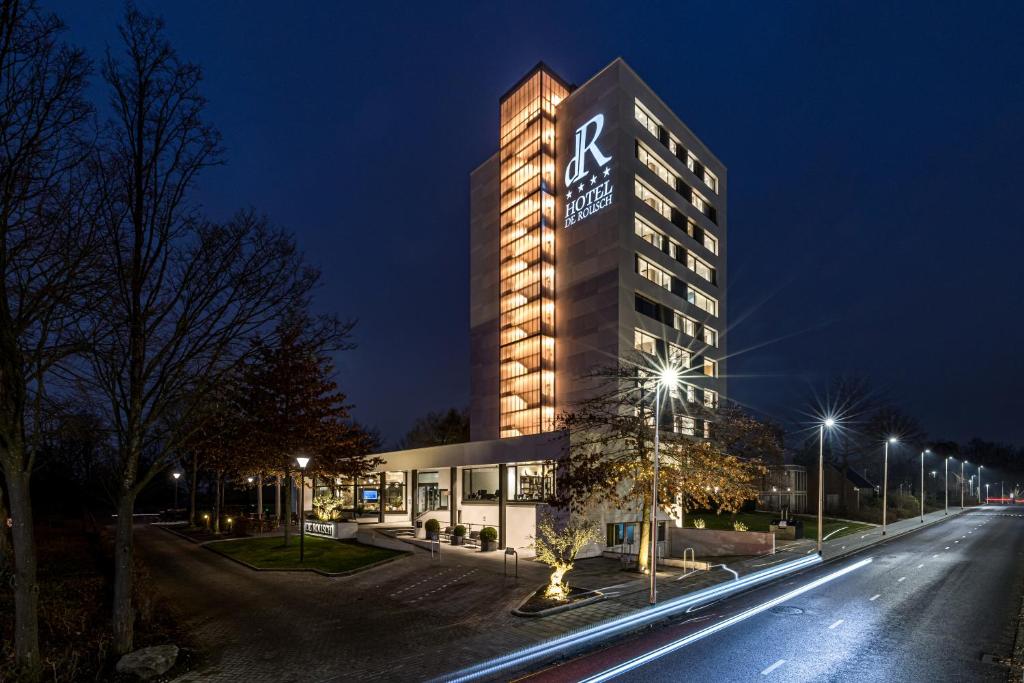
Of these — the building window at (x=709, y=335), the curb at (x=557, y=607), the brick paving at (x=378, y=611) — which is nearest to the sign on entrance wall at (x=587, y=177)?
the building window at (x=709, y=335)

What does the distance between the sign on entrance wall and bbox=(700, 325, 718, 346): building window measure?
18.6 m

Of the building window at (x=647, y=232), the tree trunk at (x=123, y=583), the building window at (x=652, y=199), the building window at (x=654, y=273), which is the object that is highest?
the building window at (x=652, y=199)

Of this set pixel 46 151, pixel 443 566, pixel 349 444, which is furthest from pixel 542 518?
pixel 46 151

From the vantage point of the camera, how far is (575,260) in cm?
5503

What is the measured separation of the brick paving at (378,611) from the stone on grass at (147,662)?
0.58 meters

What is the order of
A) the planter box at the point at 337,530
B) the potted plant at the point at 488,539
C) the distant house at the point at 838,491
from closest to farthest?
the potted plant at the point at 488,539 → the planter box at the point at 337,530 → the distant house at the point at 838,491

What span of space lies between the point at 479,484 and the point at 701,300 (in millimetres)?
33063

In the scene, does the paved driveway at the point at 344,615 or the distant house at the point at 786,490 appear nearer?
the paved driveway at the point at 344,615

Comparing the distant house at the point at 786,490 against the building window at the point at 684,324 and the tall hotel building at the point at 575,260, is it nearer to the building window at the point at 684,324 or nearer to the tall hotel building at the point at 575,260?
the tall hotel building at the point at 575,260

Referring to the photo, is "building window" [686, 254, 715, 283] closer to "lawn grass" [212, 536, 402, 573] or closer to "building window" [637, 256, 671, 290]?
"building window" [637, 256, 671, 290]

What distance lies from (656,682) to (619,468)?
12.8 metres

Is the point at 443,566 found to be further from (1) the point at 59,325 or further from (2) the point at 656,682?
(1) the point at 59,325

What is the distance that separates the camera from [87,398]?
42.6 feet

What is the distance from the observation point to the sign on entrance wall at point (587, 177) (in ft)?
174
